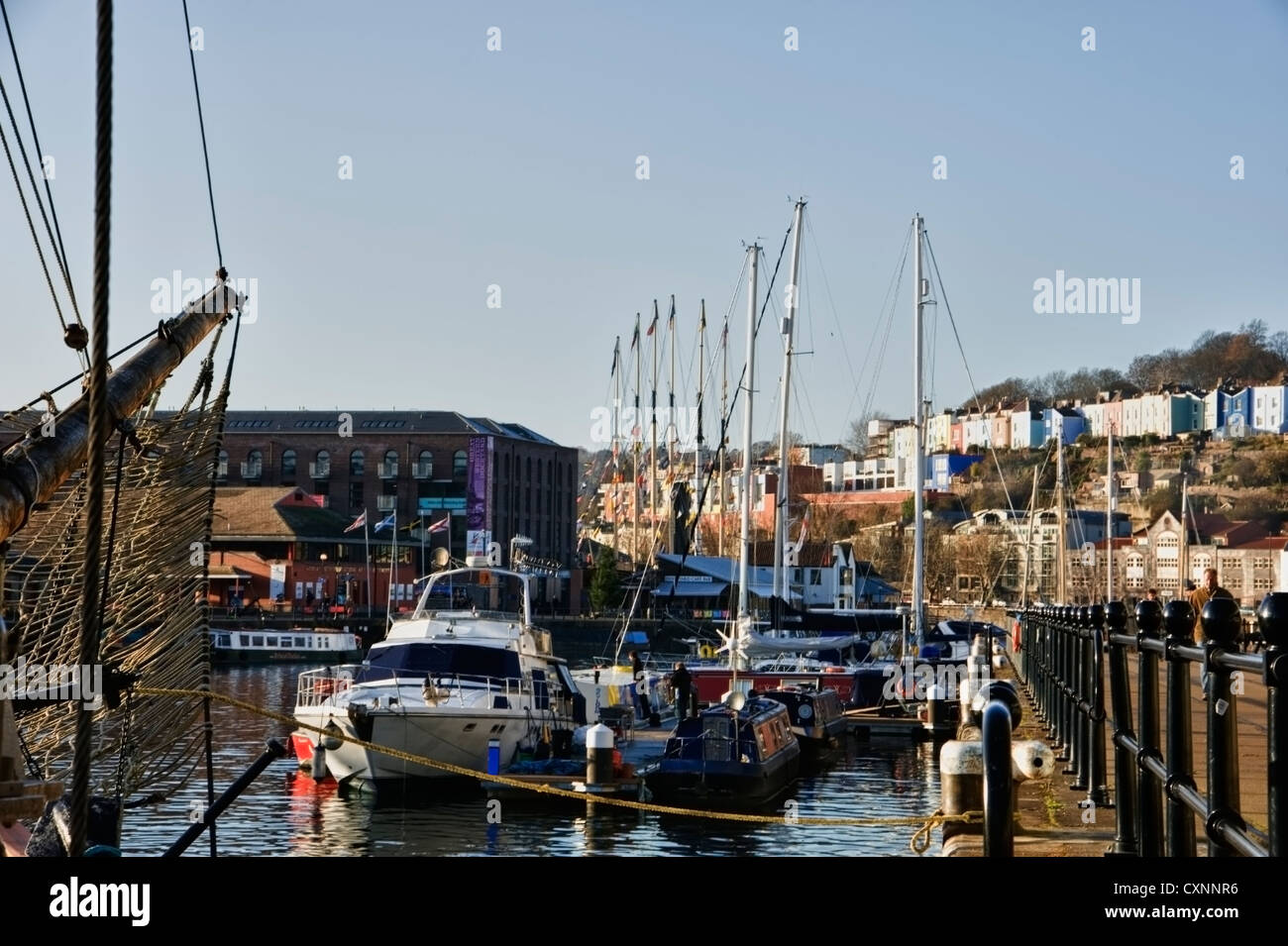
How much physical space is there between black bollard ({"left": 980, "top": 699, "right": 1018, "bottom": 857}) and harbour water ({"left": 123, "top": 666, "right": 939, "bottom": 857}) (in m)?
13.4

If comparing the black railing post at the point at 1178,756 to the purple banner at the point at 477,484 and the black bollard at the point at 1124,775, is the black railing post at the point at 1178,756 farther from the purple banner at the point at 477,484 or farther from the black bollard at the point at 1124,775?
the purple banner at the point at 477,484

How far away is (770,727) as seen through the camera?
1152 inches

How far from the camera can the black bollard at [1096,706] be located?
998cm

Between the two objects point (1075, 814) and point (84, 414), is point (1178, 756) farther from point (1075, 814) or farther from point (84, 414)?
point (84, 414)

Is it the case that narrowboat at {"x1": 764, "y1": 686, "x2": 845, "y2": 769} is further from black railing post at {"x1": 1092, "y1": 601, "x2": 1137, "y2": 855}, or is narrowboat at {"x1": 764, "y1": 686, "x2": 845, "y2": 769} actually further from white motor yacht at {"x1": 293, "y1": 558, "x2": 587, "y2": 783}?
black railing post at {"x1": 1092, "y1": 601, "x2": 1137, "y2": 855}

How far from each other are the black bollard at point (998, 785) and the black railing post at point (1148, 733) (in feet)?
1.89

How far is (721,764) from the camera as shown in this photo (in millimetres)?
26281

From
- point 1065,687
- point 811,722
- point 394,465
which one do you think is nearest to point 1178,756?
point 1065,687

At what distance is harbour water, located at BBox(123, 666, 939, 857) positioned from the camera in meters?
23.1

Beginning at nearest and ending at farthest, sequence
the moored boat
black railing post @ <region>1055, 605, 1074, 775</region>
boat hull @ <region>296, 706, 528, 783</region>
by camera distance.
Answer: black railing post @ <region>1055, 605, 1074, 775</region>
boat hull @ <region>296, 706, 528, 783</region>
the moored boat

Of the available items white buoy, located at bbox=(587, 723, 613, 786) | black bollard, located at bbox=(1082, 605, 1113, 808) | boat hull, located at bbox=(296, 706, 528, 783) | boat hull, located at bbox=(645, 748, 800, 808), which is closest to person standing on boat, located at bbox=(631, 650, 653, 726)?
boat hull, located at bbox=(296, 706, 528, 783)

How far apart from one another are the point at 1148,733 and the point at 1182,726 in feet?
2.55
